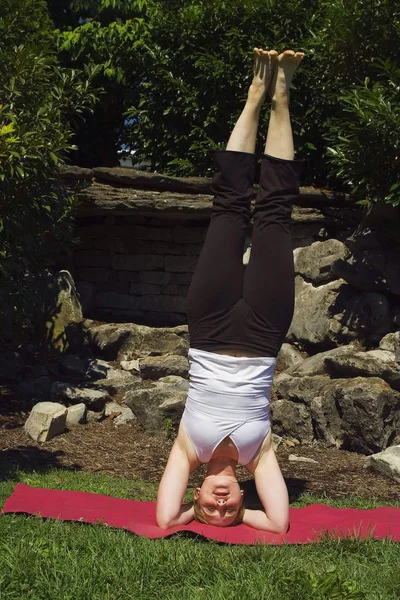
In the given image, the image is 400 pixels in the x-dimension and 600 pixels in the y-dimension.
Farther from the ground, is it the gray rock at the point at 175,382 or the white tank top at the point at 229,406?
the white tank top at the point at 229,406

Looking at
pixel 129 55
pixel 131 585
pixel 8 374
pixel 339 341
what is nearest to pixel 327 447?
pixel 339 341

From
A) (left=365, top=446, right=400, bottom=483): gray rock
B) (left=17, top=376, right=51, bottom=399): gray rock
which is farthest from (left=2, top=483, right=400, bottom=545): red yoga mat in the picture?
(left=17, top=376, right=51, bottom=399): gray rock

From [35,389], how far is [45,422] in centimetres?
154

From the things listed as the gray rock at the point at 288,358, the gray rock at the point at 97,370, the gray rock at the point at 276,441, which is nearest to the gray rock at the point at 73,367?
→ the gray rock at the point at 97,370

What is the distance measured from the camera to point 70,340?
34.7 ft

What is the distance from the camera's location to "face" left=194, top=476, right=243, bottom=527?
4.60 meters

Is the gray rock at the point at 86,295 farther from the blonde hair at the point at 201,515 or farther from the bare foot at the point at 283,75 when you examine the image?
the blonde hair at the point at 201,515

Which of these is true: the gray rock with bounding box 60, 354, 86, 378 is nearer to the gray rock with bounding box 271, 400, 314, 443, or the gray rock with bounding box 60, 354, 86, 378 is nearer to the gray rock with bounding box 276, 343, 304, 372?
the gray rock with bounding box 276, 343, 304, 372

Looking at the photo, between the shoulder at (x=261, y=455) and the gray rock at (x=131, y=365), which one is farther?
the gray rock at (x=131, y=365)

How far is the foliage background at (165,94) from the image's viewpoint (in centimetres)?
800

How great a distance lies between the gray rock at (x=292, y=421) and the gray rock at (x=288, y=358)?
1843 mm

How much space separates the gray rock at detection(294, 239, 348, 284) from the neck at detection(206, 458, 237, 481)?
220 inches

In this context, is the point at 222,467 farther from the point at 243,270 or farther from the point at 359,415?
the point at 359,415

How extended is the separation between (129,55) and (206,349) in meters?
8.94
